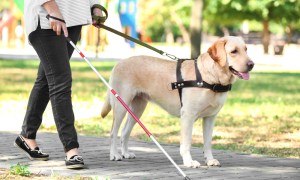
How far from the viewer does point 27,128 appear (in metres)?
7.55

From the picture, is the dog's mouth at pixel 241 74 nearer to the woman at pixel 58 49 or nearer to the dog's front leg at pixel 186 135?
the dog's front leg at pixel 186 135

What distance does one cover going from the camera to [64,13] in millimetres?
7117

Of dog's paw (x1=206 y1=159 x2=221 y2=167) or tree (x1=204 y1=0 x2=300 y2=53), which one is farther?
tree (x1=204 y1=0 x2=300 y2=53)

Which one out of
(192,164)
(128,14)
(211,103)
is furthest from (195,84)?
(128,14)

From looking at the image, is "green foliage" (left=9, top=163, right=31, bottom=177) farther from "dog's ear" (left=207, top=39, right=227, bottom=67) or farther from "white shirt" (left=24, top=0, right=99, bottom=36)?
"dog's ear" (left=207, top=39, right=227, bottom=67)

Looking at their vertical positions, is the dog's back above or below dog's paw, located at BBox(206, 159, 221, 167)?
above

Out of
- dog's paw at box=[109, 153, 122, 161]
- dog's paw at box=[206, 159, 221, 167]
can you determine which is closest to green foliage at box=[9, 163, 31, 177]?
dog's paw at box=[109, 153, 122, 161]

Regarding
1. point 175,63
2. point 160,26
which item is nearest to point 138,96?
point 175,63

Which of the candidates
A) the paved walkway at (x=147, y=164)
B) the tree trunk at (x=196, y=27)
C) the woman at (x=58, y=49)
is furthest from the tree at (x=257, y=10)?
the woman at (x=58, y=49)

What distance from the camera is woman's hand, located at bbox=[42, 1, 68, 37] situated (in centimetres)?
693

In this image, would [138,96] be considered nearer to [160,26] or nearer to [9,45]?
[9,45]

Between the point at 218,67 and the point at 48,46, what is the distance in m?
A: 1.56

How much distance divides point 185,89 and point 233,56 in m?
0.60

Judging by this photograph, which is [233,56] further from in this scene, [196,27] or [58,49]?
[196,27]
